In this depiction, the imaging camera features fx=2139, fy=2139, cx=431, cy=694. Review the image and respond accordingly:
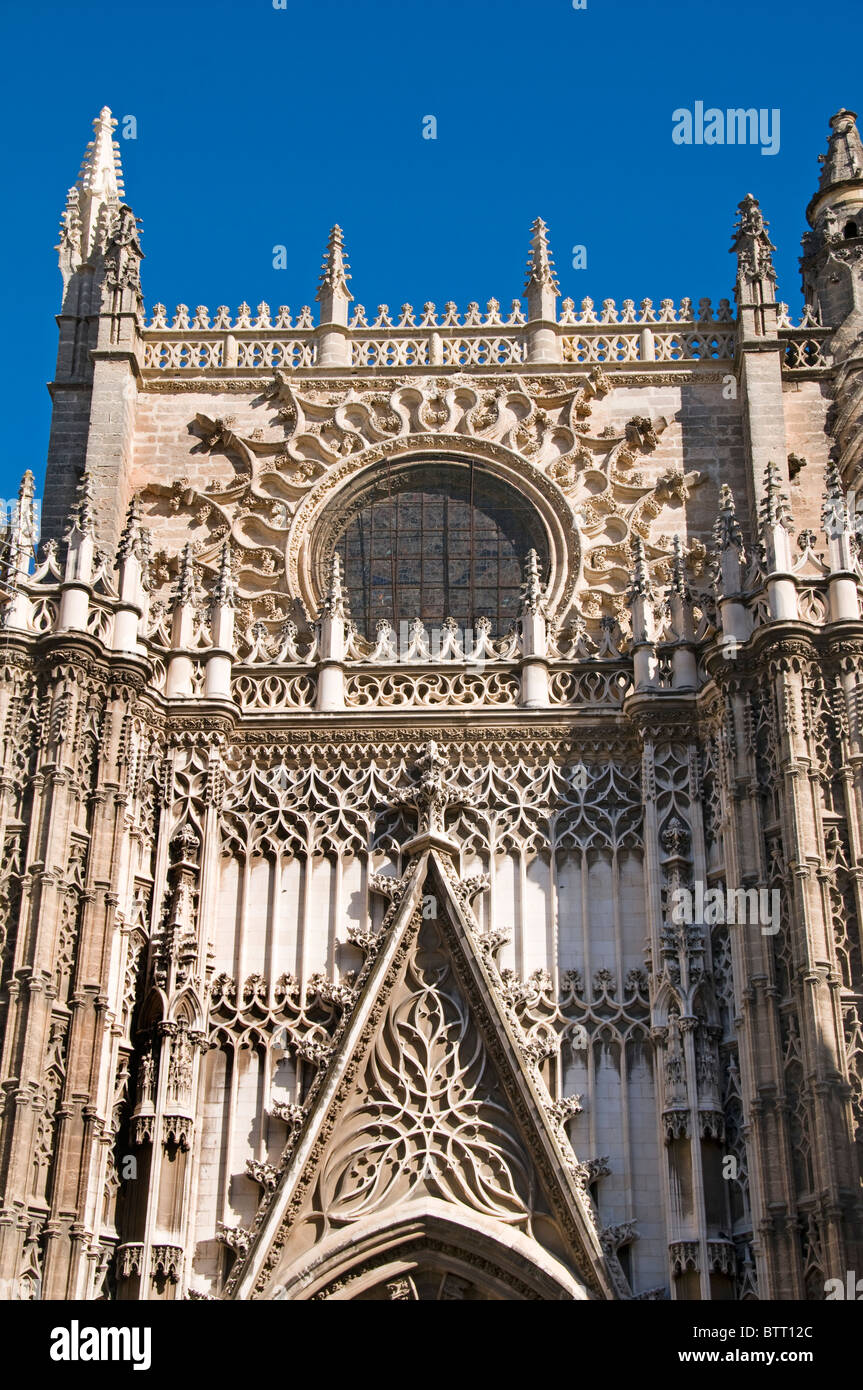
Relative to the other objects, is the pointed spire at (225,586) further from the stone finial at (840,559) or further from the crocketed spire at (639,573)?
the stone finial at (840,559)

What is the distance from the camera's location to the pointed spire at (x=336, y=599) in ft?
76.1

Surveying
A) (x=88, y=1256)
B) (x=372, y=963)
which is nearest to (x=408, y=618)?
(x=372, y=963)

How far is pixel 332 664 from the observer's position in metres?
22.7

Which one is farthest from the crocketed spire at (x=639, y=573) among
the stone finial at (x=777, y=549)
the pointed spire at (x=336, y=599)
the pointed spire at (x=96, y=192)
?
the pointed spire at (x=96, y=192)

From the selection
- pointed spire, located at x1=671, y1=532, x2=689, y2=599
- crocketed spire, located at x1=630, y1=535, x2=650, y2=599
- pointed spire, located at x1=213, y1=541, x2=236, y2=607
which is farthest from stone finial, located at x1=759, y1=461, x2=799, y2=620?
pointed spire, located at x1=213, y1=541, x2=236, y2=607

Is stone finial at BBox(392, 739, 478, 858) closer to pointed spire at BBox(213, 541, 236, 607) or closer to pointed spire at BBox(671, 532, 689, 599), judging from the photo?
pointed spire at BBox(213, 541, 236, 607)

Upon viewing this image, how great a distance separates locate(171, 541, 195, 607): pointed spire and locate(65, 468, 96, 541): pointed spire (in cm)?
113

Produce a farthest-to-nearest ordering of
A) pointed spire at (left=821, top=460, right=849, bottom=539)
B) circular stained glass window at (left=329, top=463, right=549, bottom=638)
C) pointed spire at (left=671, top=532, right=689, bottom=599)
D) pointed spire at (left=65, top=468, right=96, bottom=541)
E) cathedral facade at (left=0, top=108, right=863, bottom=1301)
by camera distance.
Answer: circular stained glass window at (left=329, top=463, right=549, bottom=638) → pointed spire at (left=671, top=532, right=689, bottom=599) → pointed spire at (left=65, top=468, right=96, bottom=541) → pointed spire at (left=821, top=460, right=849, bottom=539) → cathedral facade at (left=0, top=108, right=863, bottom=1301)

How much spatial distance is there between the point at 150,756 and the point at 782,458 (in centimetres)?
812

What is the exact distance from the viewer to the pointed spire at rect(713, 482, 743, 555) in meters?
22.3

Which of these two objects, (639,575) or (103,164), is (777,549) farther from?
(103,164)

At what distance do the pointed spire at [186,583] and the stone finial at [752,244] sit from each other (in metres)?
7.81
